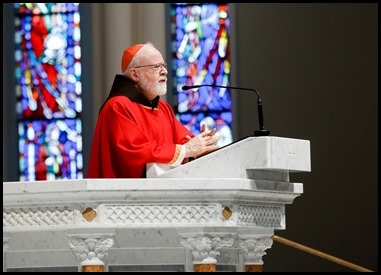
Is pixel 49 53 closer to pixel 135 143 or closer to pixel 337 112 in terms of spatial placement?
pixel 337 112

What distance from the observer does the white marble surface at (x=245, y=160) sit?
7824 millimetres

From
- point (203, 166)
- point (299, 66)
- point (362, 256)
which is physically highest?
point (299, 66)

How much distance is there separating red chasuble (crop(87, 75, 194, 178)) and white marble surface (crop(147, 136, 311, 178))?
17 centimetres

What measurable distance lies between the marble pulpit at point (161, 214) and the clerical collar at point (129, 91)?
58 cm

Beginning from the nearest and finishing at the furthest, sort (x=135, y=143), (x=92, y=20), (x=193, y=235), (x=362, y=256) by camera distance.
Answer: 1. (x=193, y=235)
2. (x=135, y=143)
3. (x=362, y=256)
4. (x=92, y=20)

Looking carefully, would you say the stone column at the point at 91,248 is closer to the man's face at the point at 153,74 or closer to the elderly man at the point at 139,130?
the elderly man at the point at 139,130

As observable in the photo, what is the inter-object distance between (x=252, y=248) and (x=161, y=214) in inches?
30.3

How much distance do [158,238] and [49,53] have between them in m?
6.82

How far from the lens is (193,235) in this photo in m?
7.67

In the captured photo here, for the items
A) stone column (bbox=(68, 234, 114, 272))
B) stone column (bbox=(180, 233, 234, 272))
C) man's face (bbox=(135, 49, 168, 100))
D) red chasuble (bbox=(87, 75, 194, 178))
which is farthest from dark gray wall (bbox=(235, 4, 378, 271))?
stone column (bbox=(68, 234, 114, 272))

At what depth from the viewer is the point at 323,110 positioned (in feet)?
44.0

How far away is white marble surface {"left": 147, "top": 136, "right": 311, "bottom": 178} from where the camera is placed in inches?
308

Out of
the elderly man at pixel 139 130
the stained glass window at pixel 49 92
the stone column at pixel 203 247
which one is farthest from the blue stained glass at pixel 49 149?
the stone column at pixel 203 247

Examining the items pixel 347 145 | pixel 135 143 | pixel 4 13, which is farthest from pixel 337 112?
pixel 135 143
